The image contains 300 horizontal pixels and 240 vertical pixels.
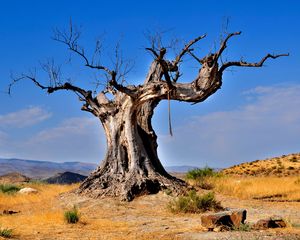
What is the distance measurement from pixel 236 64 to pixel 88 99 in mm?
5955

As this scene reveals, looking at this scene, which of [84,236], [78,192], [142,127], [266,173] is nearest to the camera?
[84,236]

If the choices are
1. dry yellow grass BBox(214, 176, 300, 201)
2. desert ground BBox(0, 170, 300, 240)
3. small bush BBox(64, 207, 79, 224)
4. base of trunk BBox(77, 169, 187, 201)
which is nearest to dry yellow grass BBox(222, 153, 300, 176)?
dry yellow grass BBox(214, 176, 300, 201)

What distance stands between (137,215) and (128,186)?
2.87 metres

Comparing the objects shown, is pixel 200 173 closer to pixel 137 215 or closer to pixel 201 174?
pixel 201 174

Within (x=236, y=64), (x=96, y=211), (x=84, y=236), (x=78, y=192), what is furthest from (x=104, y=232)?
(x=236, y=64)

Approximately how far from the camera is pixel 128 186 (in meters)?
17.3

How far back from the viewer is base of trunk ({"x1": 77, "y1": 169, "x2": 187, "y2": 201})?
17250 mm

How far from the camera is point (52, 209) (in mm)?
16328

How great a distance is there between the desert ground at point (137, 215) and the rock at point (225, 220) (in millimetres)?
177

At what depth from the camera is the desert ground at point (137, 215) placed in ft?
34.8

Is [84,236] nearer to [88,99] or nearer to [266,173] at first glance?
[88,99]

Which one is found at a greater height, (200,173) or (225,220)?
(200,173)

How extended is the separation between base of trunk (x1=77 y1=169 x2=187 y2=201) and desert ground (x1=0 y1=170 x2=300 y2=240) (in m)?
0.36

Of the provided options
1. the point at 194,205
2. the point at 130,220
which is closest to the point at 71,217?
the point at 130,220
